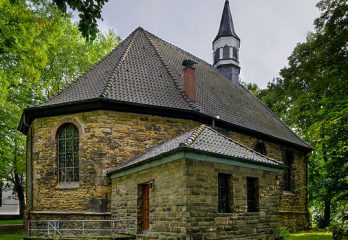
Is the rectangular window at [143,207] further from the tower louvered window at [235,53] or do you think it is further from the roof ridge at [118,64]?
the tower louvered window at [235,53]

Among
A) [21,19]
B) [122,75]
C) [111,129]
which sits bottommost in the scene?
[111,129]

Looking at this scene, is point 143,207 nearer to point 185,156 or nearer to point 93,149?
point 185,156

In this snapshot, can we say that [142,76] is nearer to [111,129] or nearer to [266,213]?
[111,129]

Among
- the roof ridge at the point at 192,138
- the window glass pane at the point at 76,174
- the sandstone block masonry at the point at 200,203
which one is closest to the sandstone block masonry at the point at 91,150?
the window glass pane at the point at 76,174

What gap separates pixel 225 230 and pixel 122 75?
808 cm

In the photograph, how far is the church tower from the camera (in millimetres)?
27109

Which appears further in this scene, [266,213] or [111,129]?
[111,129]

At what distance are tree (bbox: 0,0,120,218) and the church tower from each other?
8.35 m

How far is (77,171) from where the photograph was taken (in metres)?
13.8

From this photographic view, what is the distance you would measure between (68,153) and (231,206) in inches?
267

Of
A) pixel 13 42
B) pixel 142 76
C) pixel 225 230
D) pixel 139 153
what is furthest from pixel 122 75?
pixel 225 230

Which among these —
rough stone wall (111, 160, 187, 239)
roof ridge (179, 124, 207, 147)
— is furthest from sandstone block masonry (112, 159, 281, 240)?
roof ridge (179, 124, 207, 147)

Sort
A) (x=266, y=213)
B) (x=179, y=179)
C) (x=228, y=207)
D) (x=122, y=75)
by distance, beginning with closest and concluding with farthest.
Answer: (x=179, y=179)
(x=228, y=207)
(x=266, y=213)
(x=122, y=75)

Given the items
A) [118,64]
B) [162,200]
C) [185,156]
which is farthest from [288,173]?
[185,156]
